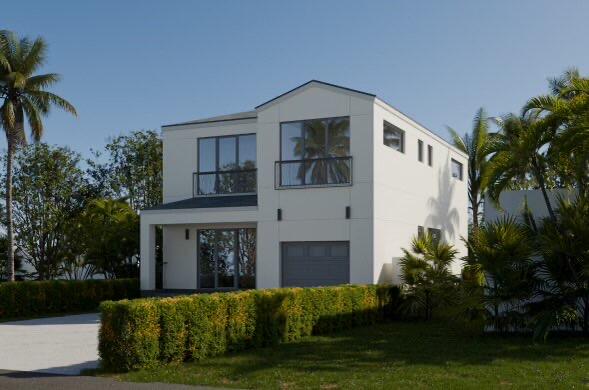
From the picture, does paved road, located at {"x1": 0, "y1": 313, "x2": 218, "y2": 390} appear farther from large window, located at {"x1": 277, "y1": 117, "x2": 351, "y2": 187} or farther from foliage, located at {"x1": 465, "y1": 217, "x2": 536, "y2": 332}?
foliage, located at {"x1": 465, "y1": 217, "x2": 536, "y2": 332}

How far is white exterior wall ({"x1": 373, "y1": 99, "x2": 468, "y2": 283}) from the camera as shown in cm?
2244

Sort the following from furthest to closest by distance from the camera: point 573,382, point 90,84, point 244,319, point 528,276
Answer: point 90,84 < point 528,276 < point 244,319 < point 573,382

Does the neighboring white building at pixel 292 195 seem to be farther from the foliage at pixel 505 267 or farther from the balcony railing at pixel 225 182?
the foliage at pixel 505 267

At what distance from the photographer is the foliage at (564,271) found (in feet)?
49.0

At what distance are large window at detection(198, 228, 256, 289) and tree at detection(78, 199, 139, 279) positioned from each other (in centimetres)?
442

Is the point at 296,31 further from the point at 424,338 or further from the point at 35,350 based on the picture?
the point at 35,350

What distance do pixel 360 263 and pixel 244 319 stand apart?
814 cm

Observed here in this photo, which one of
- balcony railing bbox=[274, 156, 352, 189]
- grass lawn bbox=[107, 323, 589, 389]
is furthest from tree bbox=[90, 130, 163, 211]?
grass lawn bbox=[107, 323, 589, 389]

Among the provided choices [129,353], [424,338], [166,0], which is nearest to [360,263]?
[424,338]

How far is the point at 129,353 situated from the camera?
11.8m

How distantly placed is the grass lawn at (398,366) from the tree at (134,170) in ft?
82.0

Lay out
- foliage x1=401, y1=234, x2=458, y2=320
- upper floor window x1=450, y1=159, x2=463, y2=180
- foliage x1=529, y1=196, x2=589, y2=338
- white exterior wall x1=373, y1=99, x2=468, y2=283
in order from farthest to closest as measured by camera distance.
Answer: upper floor window x1=450, y1=159, x2=463, y2=180
white exterior wall x1=373, y1=99, x2=468, y2=283
foliage x1=401, y1=234, x2=458, y2=320
foliage x1=529, y1=196, x2=589, y2=338

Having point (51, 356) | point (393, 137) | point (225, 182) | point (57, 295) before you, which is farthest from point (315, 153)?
point (51, 356)

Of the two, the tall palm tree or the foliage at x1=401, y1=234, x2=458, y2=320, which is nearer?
the foliage at x1=401, y1=234, x2=458, y2=320
